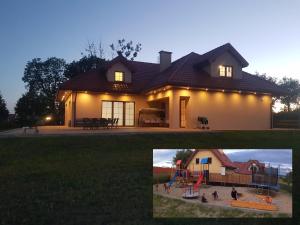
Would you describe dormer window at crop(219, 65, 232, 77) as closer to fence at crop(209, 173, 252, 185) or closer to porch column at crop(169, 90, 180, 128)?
porch column at crop(169, 90, 180, 128)

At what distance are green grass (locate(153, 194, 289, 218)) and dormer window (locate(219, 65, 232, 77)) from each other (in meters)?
20.3

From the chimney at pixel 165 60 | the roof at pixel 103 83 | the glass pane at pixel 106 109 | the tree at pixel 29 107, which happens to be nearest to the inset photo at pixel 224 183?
the roof at pixel 103 83

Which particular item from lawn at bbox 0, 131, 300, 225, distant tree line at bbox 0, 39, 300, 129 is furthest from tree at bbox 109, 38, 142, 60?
lawn at bbox 0, 131, 300, 225

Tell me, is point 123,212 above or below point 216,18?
below

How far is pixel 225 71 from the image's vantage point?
2336cm

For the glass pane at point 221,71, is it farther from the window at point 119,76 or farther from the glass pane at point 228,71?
the window at point 119,76

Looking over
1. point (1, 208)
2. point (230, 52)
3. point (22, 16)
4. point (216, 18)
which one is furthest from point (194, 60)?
point (1, 208)

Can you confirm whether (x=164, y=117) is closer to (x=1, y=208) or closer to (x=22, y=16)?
(x=22, y=16)

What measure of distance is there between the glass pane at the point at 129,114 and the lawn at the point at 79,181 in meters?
11.0

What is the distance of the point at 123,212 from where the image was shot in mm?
5164

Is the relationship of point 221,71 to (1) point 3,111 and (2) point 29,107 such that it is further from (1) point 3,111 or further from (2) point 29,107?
(1) point 3,111

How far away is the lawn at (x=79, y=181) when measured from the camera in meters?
5.04

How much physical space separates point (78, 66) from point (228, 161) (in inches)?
1551

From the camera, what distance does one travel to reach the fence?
12.0 ft
